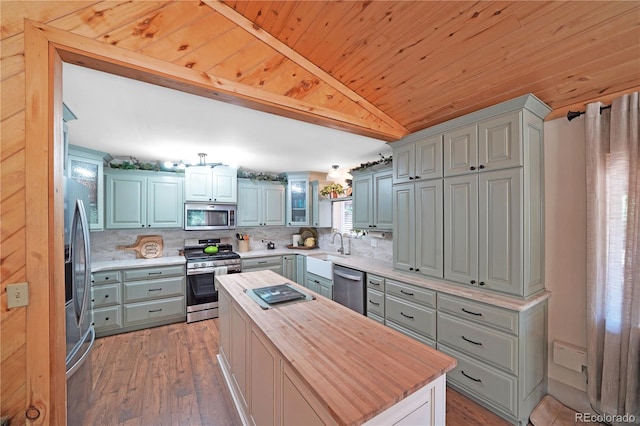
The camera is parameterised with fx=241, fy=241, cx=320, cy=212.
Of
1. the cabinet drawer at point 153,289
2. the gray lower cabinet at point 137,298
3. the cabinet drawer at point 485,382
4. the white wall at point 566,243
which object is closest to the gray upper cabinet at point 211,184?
the gray lower cabinet at point 137,298

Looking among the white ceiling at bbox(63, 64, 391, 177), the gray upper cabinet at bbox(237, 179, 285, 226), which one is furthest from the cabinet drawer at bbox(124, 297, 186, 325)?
the white ceiling at bbox(63, 64, 391, 177)

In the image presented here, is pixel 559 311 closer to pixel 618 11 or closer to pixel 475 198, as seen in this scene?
pixel 475 198

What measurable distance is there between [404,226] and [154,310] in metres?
3.63

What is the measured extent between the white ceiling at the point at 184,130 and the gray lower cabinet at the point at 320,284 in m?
1.92

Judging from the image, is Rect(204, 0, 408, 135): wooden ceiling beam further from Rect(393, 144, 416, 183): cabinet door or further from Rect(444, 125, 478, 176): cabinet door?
Rect(444, 125, 478, 176): cabinet door

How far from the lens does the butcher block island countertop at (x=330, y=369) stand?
903mm

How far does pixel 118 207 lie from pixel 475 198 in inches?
179

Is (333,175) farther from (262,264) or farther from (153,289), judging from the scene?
(153,289)

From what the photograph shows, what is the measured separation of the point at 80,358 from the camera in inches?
71.3

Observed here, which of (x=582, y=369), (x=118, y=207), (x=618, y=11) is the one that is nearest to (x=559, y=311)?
(x=582, y=369)

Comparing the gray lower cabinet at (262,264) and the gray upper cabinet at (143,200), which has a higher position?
the gray upper cabinet at (143,200)

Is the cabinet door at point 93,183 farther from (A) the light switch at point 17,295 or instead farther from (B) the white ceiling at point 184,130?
(A) the light switch at point 17,295

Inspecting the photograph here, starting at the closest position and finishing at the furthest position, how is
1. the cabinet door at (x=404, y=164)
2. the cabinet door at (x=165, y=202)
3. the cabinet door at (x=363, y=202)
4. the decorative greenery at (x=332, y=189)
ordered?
1. the cabinet door at (x=404, y=164)
2. the cabinet door at (x=363, y=202)
3. the cabinet door at (x=165, y=202)
4. the decorative greenery at (x=332, y=189)

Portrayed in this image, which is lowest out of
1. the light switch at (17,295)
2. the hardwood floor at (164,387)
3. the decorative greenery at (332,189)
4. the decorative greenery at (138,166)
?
the hardwood floor at (164,387)
